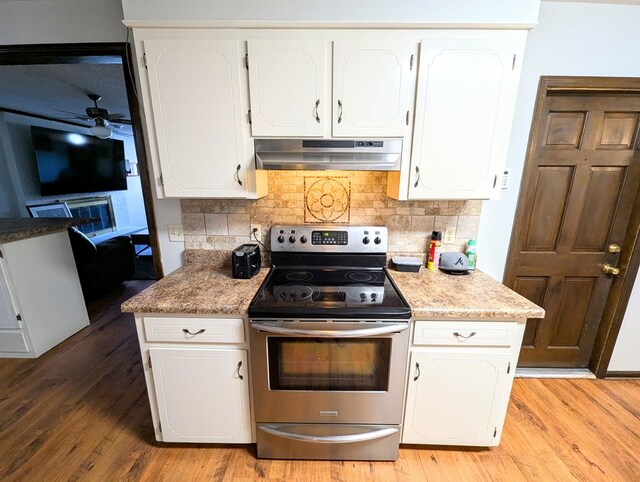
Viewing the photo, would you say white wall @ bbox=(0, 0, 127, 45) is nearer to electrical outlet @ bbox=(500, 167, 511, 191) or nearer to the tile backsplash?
the tile backsplash

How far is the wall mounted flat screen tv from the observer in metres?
4.12

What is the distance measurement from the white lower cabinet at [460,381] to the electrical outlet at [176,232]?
1.53 metres

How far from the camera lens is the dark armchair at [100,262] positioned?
3.09 m

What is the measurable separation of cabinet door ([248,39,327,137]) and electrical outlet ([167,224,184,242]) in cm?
86

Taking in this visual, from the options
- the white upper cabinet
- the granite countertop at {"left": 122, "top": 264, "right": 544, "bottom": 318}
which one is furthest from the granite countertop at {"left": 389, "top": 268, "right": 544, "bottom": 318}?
the white upper cabinet

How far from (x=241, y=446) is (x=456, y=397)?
120cm

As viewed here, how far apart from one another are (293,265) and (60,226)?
2.25 meters

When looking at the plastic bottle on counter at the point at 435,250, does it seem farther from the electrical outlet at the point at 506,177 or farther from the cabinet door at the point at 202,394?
the cabinet door at the point at 202,394

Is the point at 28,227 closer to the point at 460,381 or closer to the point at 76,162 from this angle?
the point at 76,162

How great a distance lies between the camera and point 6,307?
2.10 meters

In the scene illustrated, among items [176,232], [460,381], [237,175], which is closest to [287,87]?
[237,175]

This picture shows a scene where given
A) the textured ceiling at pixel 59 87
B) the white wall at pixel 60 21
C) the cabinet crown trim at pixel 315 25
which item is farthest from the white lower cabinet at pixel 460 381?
the textured ceiling at pixel 59 87

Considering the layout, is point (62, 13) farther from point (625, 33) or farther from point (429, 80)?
point (625, 33)

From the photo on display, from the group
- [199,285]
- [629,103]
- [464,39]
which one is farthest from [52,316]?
[629,103]
